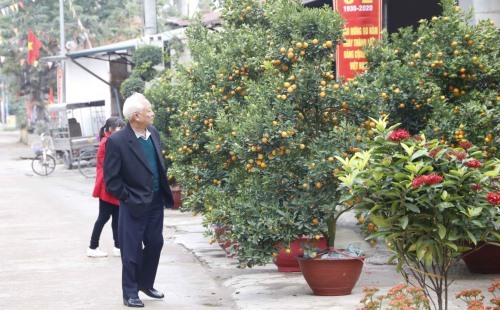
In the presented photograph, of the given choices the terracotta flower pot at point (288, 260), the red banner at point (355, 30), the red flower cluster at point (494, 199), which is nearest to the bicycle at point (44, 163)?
the red banner at point (355, 30)

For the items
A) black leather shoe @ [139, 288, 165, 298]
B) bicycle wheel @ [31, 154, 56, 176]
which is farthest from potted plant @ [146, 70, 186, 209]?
bicycle wheel @ [31, 154, 56, 176]

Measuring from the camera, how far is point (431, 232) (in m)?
6.12

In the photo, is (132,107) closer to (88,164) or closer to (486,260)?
(486,260)

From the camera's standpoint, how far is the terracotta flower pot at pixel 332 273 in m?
8.77

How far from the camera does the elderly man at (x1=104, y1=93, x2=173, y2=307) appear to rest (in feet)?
28.8

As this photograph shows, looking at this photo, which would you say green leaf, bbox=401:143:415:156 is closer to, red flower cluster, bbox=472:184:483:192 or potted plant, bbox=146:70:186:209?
red flower cluster, bbox=472:184:483:192

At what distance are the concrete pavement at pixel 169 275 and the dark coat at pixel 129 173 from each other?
3.52 feet

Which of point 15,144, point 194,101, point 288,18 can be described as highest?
point 288,18

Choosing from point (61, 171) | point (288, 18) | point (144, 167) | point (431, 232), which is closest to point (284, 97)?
point (288, 18)

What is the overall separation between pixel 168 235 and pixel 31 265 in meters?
3.33

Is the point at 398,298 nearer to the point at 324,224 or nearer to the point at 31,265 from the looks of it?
the point at 324,224

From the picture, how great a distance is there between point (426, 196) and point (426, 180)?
5.9 inches

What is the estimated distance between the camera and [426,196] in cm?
594

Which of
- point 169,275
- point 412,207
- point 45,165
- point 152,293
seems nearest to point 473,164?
point 412,207
